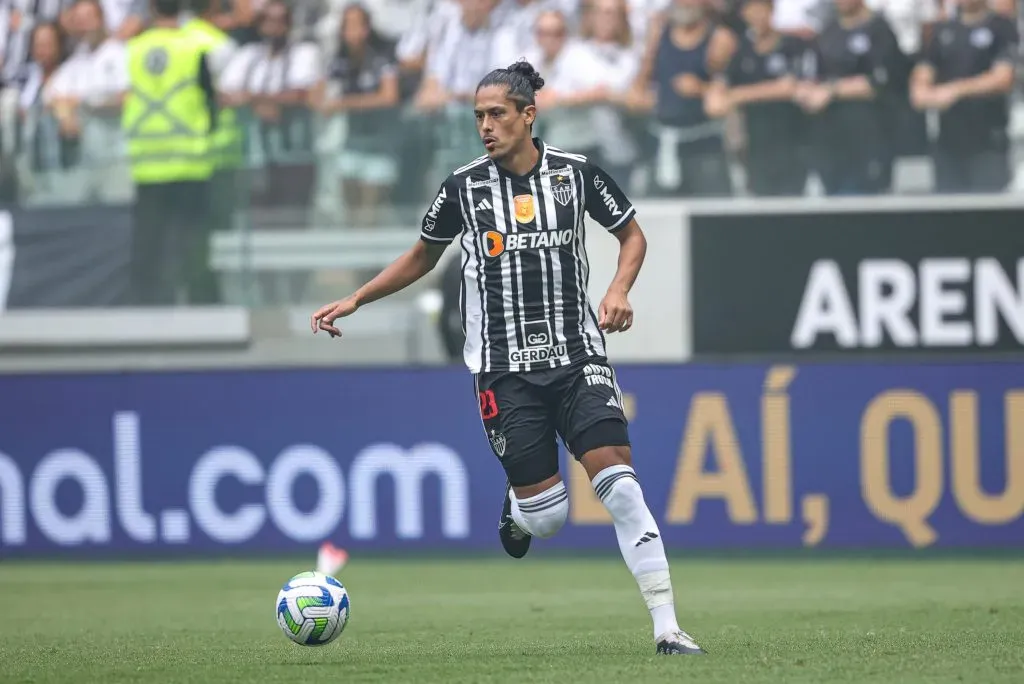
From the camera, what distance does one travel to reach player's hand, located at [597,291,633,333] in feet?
22.2

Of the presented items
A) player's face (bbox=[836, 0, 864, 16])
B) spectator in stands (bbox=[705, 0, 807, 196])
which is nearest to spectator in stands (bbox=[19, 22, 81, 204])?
spectator in stands (bbox=[705, 0, 807, 196])

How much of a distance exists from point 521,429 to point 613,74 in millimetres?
7286

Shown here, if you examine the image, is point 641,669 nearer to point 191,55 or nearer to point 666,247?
point 666,247

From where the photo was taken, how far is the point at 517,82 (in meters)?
7.12

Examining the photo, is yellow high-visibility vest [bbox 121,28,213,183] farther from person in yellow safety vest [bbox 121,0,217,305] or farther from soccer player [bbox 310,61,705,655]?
soccer player [bbox 310,61,705,655]

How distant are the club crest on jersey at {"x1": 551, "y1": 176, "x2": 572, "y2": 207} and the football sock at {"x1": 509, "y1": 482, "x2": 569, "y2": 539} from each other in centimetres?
119

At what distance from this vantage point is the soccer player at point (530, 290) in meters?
7.12

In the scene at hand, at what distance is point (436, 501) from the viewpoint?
504 inches

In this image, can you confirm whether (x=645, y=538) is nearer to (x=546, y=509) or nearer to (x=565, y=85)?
(x=546, y=509)

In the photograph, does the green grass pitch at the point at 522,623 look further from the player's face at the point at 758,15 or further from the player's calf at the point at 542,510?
the player's face at the point at 758,15

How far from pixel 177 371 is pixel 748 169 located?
15.6 ft

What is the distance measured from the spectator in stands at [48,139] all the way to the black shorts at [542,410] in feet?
26.5

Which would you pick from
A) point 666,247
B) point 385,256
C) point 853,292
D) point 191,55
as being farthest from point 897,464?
point 191,55

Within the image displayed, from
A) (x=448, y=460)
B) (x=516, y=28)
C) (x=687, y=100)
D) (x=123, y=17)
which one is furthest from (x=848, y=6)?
(x=123, y=17)
